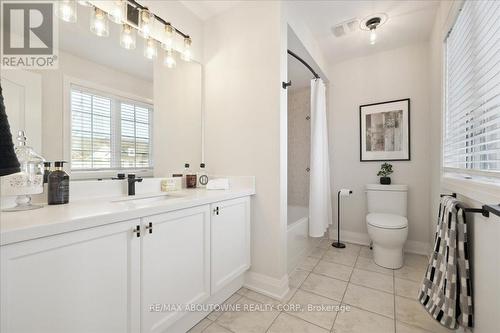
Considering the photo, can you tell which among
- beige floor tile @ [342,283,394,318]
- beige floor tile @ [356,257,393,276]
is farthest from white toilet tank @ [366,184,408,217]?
beige floor tile @ [342,283,394,318]

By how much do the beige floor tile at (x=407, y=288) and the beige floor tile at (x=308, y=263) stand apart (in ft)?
2.30

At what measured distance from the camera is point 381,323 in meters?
1.37

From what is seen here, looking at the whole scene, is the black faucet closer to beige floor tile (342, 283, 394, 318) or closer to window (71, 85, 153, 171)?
window (71, 85, 153, 171)

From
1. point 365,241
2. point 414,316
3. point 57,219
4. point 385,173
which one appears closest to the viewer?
point 57,219

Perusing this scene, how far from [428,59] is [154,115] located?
9.74 ft

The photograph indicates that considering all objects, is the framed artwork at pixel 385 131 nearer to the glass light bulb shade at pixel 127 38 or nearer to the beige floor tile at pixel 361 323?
the beige floor tile at pixel 361 323

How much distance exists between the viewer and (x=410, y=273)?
6.61ft

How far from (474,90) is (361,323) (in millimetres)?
1586

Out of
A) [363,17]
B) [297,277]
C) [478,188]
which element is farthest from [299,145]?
[478,188]

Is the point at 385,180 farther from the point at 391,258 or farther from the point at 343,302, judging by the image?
the point at 343,302

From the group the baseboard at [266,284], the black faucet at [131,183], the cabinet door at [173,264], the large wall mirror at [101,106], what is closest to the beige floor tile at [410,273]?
the baseboard at [266,284]

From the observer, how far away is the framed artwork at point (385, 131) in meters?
2.54

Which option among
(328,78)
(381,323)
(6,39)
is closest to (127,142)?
(6,39)

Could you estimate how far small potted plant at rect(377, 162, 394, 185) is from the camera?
2566mm
